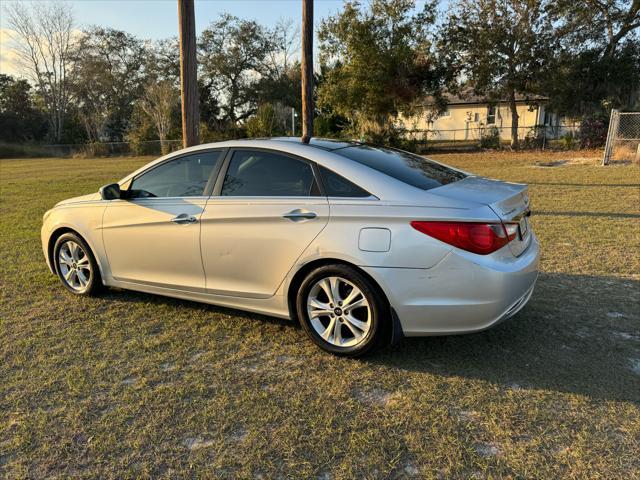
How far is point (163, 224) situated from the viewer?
164 inches

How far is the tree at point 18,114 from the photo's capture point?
182 ft

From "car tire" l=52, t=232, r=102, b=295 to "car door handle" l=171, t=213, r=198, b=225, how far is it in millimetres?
1267

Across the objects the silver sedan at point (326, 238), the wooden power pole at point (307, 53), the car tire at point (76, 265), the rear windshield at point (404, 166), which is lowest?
the car tire at point (76, 265)

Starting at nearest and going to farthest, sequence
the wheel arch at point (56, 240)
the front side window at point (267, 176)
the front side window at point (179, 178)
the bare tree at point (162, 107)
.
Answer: the front side window at point (267, 176)
the front side window at point (179, 178)
the wheel arch at point (56, 240)
the bare tree at point (162, 107)

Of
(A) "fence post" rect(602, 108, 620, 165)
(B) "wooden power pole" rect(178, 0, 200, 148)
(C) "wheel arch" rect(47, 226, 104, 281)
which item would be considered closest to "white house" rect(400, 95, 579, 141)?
(A) "fence post" rect(602, 108, 620, 165)

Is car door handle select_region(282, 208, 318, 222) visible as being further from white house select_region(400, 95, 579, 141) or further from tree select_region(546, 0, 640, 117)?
white house select_region(400, 95, 579, 141)

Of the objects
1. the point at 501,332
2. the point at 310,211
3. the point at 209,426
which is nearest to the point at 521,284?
the point at 501,332

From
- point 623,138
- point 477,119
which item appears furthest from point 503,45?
point 477,119

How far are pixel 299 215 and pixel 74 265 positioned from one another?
108 inches

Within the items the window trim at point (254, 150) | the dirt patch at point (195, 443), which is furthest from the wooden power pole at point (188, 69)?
the dirt patch at point (195, 443)

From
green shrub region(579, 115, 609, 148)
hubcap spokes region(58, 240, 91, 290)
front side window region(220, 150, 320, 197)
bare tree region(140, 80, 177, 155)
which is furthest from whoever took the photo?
bare tree region(140, 80, 177, 155)

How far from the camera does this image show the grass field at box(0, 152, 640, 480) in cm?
248

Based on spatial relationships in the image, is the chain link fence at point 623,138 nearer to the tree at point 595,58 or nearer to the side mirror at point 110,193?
the tree at point 595,58

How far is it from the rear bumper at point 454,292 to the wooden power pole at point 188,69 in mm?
5676
